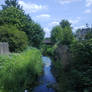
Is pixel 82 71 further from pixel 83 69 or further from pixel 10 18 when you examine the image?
pixel 10 18

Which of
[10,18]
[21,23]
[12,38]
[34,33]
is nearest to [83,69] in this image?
[12,38]

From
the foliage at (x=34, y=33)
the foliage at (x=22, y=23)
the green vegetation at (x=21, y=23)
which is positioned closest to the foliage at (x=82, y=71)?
the green vegetation at (x=21, y=23)

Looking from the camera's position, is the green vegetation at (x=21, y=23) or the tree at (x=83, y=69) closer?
the tree at (x=83, y=69)

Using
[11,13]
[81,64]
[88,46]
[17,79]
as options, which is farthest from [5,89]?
[11,13]

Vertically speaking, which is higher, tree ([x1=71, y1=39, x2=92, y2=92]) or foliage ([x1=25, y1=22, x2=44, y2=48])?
foliage ([x1=25, y1=22, x2=44, y2=48])

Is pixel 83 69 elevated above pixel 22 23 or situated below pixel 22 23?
below

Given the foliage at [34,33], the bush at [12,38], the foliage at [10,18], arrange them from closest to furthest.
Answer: the bush at [12,38] < the foliage at [10,18] < the foliage at [34,33]

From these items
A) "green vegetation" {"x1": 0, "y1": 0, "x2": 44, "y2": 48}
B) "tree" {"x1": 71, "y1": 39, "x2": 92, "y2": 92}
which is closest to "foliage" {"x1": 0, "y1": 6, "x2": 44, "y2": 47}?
"green vegetation" {"x1": 0, "y1": 0, "x2": 44, "y2": 48}

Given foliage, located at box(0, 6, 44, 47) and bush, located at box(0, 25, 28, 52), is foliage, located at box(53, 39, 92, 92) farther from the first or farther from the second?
foliage, located at box(0, 6, 44, 47)

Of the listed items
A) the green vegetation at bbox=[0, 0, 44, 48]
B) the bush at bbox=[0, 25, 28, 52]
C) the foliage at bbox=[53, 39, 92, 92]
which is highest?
the green vegetation at bbox=[0, 0, 44, 48]

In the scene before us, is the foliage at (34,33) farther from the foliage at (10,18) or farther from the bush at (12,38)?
the bush at (12,38)

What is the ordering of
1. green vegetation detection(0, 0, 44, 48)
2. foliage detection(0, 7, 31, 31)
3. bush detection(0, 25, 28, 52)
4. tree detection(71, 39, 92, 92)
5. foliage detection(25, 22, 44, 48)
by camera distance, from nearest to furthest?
1. tree detection(71, 39, 92, 92)
2. bush detection(0, 25, 28, 52)
3. foliage detection(0, 7, 31, 31)
4. green vegetation detection(0, 0, 44, 48)
5. foliage detection(25, 22, 44, 48)

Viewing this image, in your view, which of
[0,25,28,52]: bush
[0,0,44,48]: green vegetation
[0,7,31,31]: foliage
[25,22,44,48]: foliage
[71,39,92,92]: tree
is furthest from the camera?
[25,22,44,48]: foliage

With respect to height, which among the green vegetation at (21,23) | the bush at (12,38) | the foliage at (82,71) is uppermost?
the green vegetation at (21,23)
